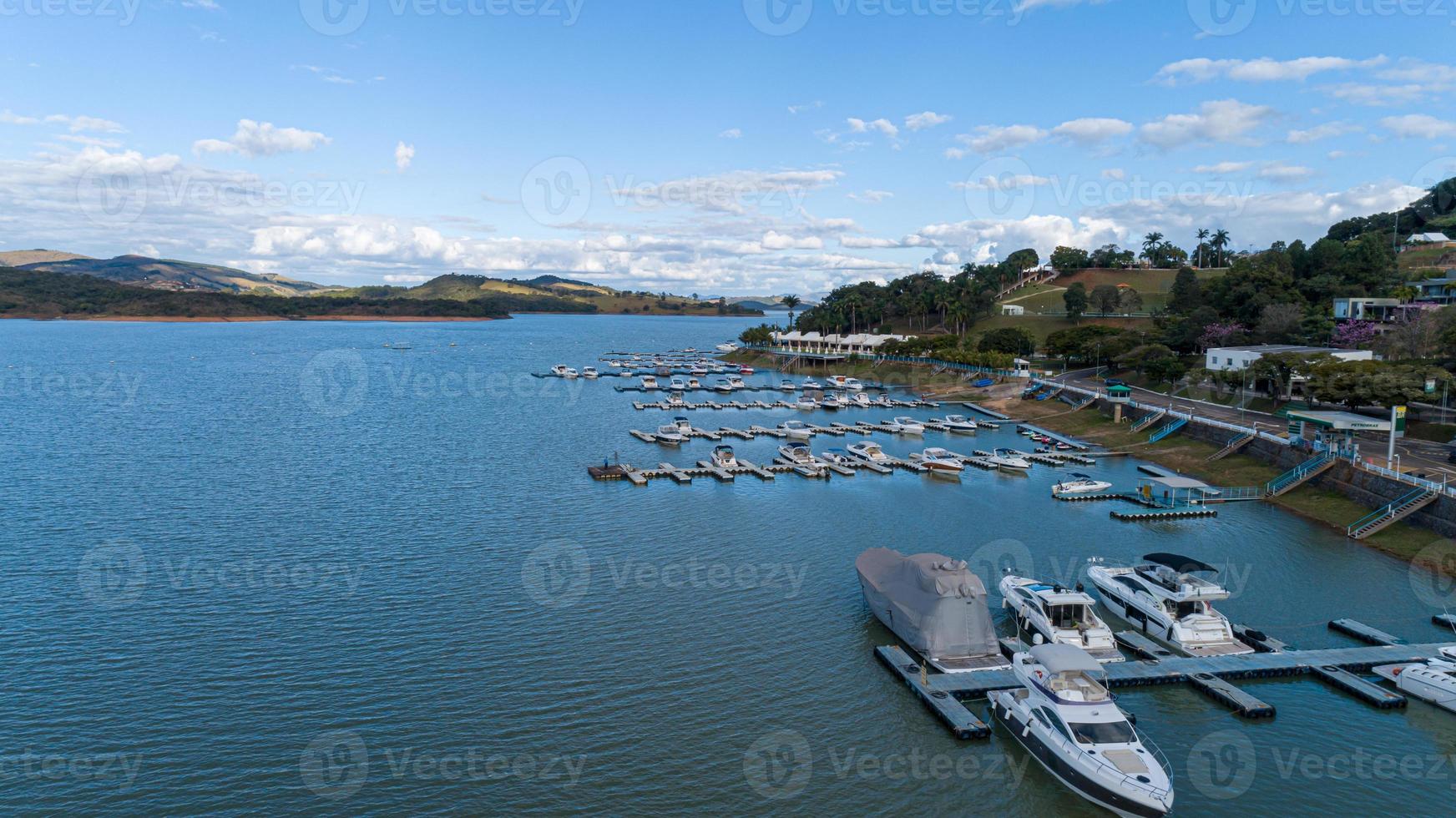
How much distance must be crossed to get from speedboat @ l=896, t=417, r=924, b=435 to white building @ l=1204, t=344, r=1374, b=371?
103 feet

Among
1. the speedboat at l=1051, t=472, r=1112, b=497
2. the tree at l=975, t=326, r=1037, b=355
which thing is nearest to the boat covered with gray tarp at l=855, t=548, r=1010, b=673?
the speedboat at l=1051, t=472, r=1112, b=497

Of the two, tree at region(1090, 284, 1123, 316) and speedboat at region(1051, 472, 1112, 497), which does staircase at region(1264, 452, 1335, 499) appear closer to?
speedboat at region(1051, 472, 1112, 497)

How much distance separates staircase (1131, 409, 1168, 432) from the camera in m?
77.8

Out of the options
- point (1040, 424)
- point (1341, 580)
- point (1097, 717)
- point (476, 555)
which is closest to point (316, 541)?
point (476, 555)

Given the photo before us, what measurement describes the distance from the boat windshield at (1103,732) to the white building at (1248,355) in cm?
7041

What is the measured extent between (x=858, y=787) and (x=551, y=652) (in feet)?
43.4

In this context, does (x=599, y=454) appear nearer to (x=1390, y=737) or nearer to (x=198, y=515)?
(x=198, y=515)

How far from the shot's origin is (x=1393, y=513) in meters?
45.7

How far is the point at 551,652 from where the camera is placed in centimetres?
3184

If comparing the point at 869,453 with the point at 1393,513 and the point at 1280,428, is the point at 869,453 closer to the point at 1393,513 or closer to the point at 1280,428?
the point at 1280,428

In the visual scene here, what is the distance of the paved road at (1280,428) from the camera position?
51.1 m

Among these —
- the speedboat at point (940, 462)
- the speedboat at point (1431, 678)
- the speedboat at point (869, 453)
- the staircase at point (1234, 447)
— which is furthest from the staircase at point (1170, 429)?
the speedboat at point (1431, 678)

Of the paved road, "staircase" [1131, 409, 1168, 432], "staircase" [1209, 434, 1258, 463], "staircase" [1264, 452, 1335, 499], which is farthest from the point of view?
"staircase" [1131, 409, 1168, 432]

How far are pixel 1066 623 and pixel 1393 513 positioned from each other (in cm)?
2690
